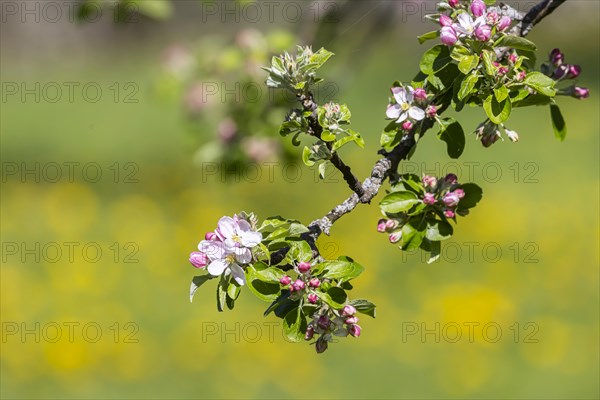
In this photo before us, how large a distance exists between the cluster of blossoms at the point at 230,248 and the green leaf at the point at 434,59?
1.83 feet

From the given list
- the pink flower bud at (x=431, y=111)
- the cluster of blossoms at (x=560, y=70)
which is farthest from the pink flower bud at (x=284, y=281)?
the cluster of blossoms at (x=560, y=70)

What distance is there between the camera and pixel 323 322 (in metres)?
1.85

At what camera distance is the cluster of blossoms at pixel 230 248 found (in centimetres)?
179

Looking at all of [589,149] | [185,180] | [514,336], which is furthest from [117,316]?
[589,149]

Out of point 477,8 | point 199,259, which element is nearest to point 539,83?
point 477,8

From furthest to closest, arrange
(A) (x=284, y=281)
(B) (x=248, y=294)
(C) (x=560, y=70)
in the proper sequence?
(B) (x=248, y=294) < (C) (x=560, y=70) < (A) (x=284, y=281)

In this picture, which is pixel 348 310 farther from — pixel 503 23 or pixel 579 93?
pixel 579 93

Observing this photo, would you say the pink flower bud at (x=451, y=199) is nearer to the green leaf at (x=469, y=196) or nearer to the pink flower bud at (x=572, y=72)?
the green leaf at (x=469, y=196)

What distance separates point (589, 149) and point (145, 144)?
16.7 feet

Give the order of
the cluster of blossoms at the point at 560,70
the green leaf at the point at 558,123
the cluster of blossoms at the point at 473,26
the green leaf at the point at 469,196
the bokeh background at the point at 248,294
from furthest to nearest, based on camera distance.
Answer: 1. the bokeh background at the point at 248,294
2. the green leaf at the point at 558,123
3. the cluster of blossoms at the point at 560,70
4. the green leaf at the point at 469,196
5. the cluster of blossoms at the point at 473,26

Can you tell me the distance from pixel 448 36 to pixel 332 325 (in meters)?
0.65

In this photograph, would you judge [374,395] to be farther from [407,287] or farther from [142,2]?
[142,2]

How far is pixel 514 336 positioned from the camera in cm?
520

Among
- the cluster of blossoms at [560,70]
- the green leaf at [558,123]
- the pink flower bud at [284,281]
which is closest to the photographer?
the pink flower bud at [284,281]
